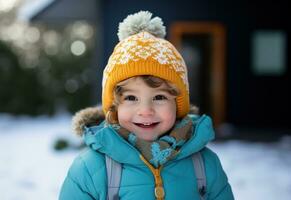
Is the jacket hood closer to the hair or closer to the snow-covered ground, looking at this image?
the hair

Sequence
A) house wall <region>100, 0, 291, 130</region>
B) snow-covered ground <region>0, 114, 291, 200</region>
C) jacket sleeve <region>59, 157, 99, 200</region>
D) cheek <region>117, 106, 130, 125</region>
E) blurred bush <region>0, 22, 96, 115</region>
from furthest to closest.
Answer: blurred bush <region>0, 22, 96, 115</region> → house wall <region>100, 0, 291, 130</region> → snow-covered ground <region>0, 114, 291, 200</region> → cheek <region>117, 106, 130, 125</region> → jacket sleeve <region>59, 157, 99, 200</region>

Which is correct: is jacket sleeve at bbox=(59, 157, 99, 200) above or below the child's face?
below

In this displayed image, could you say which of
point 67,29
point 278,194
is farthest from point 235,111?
point 67,29

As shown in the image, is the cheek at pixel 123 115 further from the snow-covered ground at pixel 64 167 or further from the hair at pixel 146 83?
the snow-covered ground at pixel 64 167

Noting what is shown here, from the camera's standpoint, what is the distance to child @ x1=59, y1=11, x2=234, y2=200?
2.14 metres

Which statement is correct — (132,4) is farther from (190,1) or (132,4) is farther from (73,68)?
(73,68)

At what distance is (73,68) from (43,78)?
0.98 meters

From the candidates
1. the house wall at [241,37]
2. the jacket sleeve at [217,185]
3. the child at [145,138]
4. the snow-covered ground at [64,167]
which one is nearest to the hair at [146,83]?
the child at [145,138]

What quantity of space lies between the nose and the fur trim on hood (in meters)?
0.37

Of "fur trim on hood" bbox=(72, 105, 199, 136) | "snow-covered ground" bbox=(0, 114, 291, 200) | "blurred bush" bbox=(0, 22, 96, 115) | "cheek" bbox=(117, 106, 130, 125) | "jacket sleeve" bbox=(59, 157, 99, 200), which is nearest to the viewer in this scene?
"jacket sleeve" bbox=(59, 157, 99, 200)

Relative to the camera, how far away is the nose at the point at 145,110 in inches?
84.8

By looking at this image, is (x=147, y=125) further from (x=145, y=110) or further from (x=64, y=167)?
(x=64, y=167)

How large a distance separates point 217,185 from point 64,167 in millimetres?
4773

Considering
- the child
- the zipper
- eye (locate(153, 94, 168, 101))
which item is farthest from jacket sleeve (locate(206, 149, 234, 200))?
eye (locate(153, 94, 168, 101))
